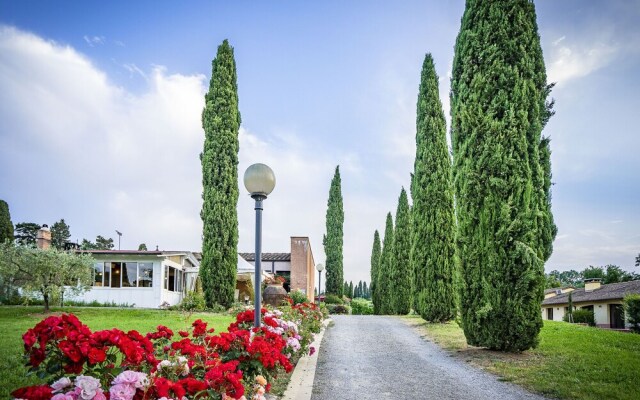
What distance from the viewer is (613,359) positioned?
7.25 m

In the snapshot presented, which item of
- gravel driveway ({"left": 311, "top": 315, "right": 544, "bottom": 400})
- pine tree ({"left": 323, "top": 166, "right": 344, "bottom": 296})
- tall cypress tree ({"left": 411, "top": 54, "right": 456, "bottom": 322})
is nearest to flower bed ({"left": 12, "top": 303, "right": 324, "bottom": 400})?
gravel driveway ({"left": 311, "top": 315, "right": 544, "bottom": 400})

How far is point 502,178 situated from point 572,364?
376 centimetres

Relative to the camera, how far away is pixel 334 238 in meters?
36.2

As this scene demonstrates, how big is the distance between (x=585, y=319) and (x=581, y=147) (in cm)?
2666

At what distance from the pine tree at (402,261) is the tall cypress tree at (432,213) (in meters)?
7.30

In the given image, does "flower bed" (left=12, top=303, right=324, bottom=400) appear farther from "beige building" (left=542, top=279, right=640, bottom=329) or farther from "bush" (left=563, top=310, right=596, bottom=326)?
"bush" (left=563, top=310, right=596, bottom=326)

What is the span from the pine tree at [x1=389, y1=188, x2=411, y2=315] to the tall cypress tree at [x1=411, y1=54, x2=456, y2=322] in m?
7.30

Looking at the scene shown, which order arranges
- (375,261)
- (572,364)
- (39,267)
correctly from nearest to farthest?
(572,364) < (39,267) < (375,261)

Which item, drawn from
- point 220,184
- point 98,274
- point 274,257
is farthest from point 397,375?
point 274,257

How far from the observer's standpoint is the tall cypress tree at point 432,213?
14.9m

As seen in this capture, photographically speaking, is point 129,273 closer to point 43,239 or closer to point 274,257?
point 43,239

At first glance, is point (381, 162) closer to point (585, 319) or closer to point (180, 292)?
point (180, 292)

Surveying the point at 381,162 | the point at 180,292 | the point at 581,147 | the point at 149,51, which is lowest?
the point at 180,292

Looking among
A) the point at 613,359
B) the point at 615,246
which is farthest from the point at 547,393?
the point at 615,246
